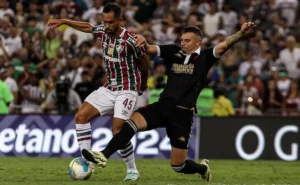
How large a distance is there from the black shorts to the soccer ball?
1065 millimetres

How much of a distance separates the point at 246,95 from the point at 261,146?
287 cm

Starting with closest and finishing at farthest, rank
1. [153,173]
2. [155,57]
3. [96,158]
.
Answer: [96,158], [153,173], [155,57]

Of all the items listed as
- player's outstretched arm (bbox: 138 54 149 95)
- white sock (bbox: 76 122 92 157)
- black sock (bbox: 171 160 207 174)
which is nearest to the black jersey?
player's outstretched arm (bbox: 138 54 149 95)

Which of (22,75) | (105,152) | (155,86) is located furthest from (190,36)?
(22,75)

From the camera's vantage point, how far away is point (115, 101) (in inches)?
542

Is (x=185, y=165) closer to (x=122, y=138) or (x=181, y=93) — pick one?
(x=181, y=93)

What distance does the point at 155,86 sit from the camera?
75.7 feet

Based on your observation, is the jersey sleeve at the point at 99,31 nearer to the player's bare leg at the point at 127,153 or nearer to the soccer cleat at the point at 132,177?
the player's bare leg at the point at 127,153

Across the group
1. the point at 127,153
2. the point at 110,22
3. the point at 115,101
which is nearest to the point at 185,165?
the point at 127,153

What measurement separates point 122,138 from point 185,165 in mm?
1246

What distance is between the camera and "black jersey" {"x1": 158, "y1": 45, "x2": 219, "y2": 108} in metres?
13.4

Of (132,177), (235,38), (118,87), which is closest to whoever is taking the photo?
(235,38)

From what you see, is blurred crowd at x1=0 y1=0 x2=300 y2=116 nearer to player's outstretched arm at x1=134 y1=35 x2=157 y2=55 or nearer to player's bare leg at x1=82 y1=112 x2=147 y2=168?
player's outstretched arm at x1=134 y1=35 x2=157 y2=55

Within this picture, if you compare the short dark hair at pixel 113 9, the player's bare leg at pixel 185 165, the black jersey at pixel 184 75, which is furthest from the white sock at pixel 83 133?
the short dark hair at pixel 113 9
